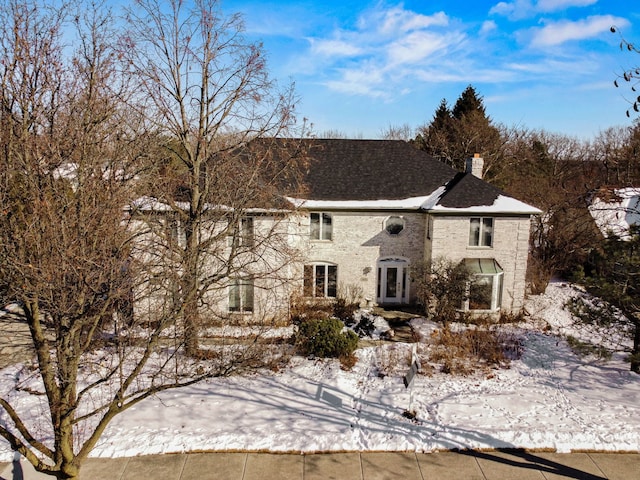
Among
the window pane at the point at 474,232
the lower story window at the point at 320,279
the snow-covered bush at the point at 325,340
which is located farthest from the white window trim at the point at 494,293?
the snow-covered bush at the point at 325,340

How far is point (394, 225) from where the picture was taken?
20328mm

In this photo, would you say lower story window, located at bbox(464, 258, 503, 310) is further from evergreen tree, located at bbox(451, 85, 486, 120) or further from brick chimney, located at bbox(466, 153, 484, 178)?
evergreen tree, located at bbox(451, 85, 486, 120)

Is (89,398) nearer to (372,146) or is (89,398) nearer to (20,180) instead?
(20,180)

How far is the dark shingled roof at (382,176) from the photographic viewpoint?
19.4 metres

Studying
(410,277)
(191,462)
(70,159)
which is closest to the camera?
(70,159)

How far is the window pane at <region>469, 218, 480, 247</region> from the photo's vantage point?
1914 cm

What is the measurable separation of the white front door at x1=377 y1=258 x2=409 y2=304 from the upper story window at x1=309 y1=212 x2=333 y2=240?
2795mm

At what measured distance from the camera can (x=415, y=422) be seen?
10383mm

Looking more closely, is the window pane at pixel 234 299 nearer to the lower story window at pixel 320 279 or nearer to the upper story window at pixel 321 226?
the lower story window at pixel 320 279

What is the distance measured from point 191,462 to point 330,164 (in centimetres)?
1566

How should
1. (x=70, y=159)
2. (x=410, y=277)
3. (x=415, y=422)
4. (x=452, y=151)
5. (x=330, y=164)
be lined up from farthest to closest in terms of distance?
(x=452, y=151), (x=330, y=164), (x=410, y=277), (x=415, y=422), (x=70, y=159)

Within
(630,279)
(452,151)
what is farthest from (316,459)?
(452,151)

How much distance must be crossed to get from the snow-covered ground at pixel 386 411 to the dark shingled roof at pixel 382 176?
8.12 meters

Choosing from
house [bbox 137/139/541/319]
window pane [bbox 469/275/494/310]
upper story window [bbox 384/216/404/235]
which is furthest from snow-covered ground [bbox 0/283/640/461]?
upper story window [bbox 384/216/404/235]
